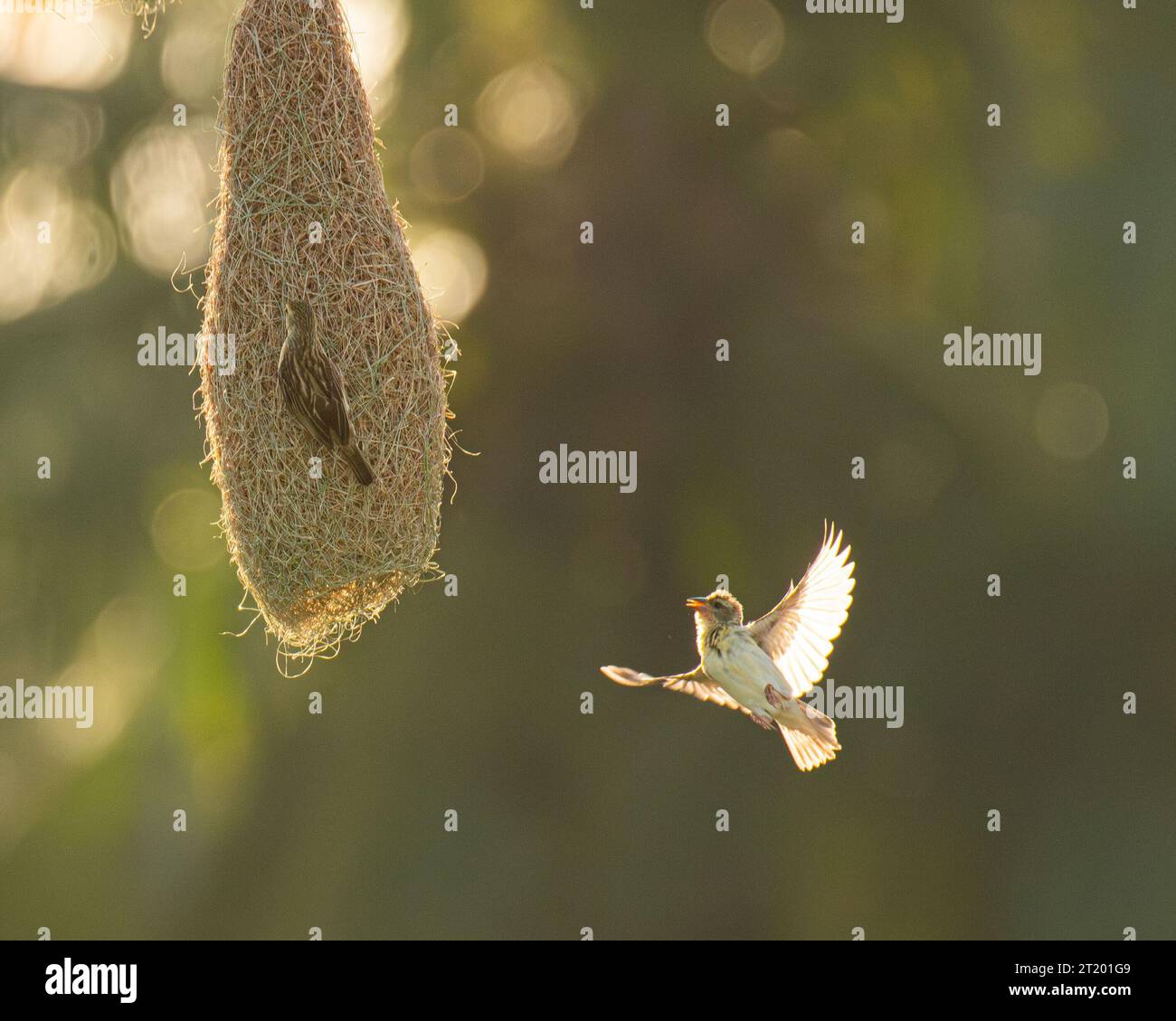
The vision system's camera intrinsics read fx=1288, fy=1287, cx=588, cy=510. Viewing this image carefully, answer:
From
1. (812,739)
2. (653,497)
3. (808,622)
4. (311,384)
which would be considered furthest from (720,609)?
(653,497)

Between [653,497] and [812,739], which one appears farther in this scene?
[653,497]

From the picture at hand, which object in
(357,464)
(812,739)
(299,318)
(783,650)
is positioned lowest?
(812,739)

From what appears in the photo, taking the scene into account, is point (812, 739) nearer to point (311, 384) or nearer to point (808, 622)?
point (808, 622)

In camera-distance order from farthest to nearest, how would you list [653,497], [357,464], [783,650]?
1. [653,497]
2. [783,650]
3. [357,464]

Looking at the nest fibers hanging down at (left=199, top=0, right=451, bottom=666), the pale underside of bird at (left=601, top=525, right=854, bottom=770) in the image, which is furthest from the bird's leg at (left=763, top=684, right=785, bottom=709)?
the nest fibers hanging down at (left=199, top=0, right=451, bottom=666)

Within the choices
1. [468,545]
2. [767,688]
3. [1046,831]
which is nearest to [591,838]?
[468,545]

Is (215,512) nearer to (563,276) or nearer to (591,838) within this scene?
(563,276)

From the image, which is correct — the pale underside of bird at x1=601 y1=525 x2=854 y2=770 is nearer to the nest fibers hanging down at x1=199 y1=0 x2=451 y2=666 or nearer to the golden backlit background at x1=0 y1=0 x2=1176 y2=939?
the nest fibers hanging down at x1=199 y1=0 x2=451 y2=666
